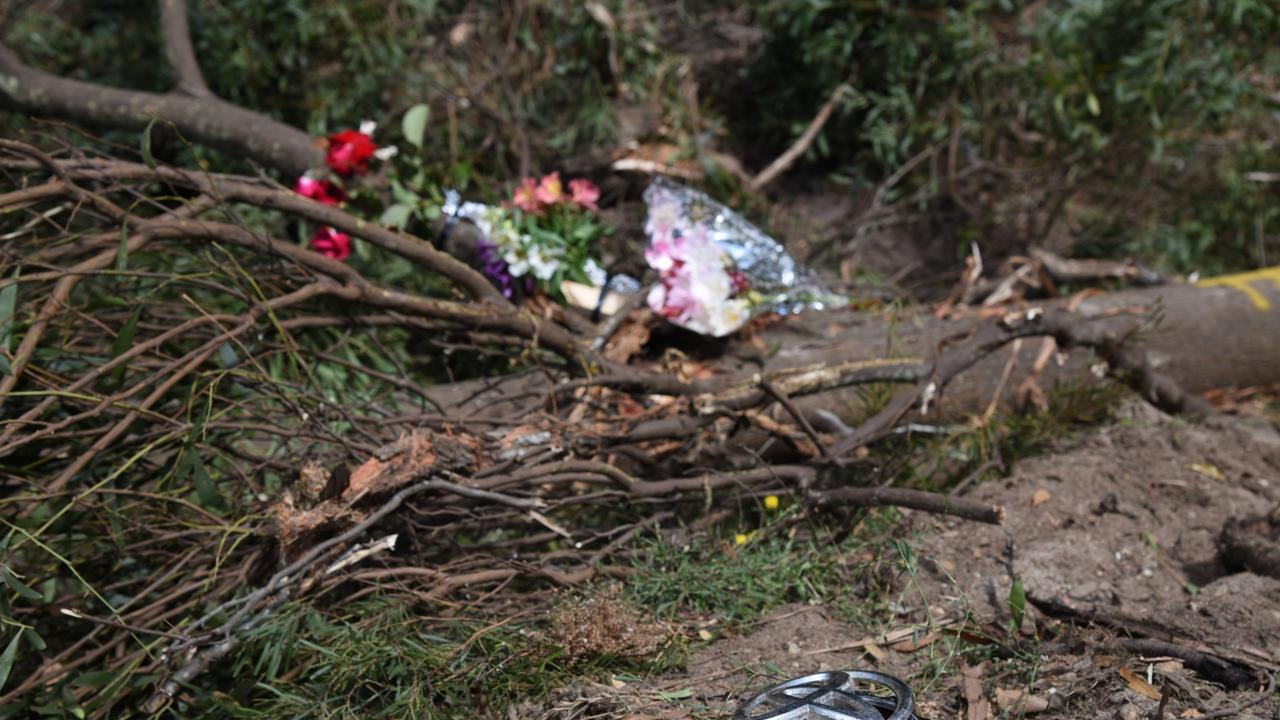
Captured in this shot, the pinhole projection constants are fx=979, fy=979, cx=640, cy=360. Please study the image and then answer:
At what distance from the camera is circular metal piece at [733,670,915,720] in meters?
1.62

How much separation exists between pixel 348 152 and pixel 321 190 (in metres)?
0.17

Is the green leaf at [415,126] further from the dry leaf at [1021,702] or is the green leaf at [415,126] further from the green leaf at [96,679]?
the dry leaf at [1021,702]

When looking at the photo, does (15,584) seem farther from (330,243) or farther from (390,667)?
(330,243)

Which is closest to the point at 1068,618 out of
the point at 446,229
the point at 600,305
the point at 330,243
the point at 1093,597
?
the point at 1093,597

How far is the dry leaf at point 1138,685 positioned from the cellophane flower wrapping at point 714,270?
5.64 ft

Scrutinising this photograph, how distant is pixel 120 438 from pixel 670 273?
1757 mm

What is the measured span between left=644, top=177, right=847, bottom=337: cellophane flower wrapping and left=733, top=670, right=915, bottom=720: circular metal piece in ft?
5.42

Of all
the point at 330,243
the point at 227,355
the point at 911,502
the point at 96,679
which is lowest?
the point at 96,679

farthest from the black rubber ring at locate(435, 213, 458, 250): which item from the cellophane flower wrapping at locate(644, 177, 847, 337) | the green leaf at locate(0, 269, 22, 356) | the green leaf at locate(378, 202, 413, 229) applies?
the green leaf at locate(0, 269, 22, 356)

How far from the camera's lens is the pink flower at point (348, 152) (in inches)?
141

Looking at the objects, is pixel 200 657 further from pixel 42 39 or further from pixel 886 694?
pixel 42 39

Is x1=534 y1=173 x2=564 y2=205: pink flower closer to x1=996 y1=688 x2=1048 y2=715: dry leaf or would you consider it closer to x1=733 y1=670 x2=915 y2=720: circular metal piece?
x1=733 y1=670 x2=915 y2=720: circular metal piece

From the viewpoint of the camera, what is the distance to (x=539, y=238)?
3.50 metres

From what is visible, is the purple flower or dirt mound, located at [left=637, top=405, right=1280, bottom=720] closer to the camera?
dirt mound, located at [left=637, top=405, right=1280, bottom=720]
